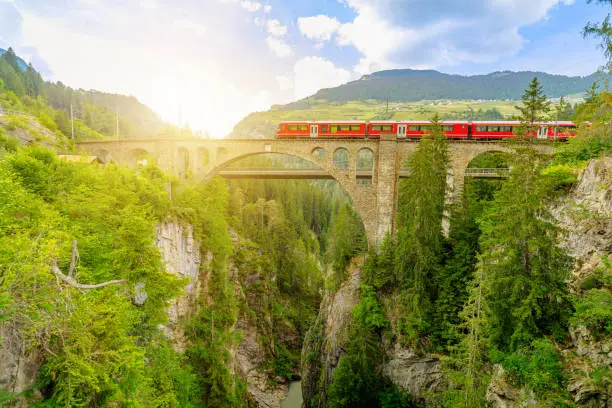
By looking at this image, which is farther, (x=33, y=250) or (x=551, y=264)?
(x=551, y=264)

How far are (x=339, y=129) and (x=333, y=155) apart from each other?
245cm

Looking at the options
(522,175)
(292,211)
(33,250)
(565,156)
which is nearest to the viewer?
(33,250)

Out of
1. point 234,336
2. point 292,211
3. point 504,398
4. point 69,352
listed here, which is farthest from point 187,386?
point 292,211

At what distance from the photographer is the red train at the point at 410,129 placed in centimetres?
2456

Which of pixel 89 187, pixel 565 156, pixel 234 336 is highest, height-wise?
pixel 565 156

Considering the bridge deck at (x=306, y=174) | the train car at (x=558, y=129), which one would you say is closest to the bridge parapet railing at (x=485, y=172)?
the bridge deck at (x=306, y=174)

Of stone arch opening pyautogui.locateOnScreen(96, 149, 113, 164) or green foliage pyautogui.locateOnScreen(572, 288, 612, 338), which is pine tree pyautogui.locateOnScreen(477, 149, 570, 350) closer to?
green foliage pyautogui.locateOnScreen(572, 288, 612, 338)

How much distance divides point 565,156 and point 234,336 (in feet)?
80.1

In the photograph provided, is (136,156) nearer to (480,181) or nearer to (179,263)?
(179,263)

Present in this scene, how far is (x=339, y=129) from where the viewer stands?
27.5 metres

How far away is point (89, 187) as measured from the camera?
14.3 meters

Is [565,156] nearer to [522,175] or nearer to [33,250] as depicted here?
[522,175]

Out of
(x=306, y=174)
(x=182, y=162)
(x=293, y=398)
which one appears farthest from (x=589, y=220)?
(x=182, y=162)

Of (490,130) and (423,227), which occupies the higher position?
(490,130)
